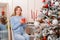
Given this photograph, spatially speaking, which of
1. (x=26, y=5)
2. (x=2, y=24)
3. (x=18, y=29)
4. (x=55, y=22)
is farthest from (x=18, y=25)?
(x=55, y=22)

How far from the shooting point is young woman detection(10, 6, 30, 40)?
4020 millimetres

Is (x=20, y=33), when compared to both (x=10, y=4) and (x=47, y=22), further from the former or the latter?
(x=47, y=22)

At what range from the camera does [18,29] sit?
4086 millimetres

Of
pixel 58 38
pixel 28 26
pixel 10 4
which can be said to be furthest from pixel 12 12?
pixel 58 38

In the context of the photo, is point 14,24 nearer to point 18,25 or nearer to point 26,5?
point 18,25

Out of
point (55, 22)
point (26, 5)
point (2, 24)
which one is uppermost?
point (26, 5)

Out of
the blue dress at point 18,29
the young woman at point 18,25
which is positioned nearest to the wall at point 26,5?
the young woman at point 18,25

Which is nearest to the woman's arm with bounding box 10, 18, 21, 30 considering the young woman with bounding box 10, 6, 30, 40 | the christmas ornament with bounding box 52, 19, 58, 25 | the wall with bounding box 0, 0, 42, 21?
the young woman with bounding box 10, 6, 30, 40

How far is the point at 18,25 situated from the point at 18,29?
0.32 ft

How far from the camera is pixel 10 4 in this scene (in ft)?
14.0

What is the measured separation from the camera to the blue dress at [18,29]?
401 centimetres

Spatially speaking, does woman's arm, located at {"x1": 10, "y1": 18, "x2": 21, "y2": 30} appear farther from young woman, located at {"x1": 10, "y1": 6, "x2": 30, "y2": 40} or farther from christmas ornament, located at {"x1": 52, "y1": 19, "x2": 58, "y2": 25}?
christmas ornament, located at {"x1": 52, "y1": 19, "x2": 58, "y2": 25}

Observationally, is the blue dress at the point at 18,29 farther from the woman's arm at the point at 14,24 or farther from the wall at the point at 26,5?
the wall at the point at 26,5

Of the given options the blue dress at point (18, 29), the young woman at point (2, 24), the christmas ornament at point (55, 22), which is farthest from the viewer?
the young woman at point (2, 24)
